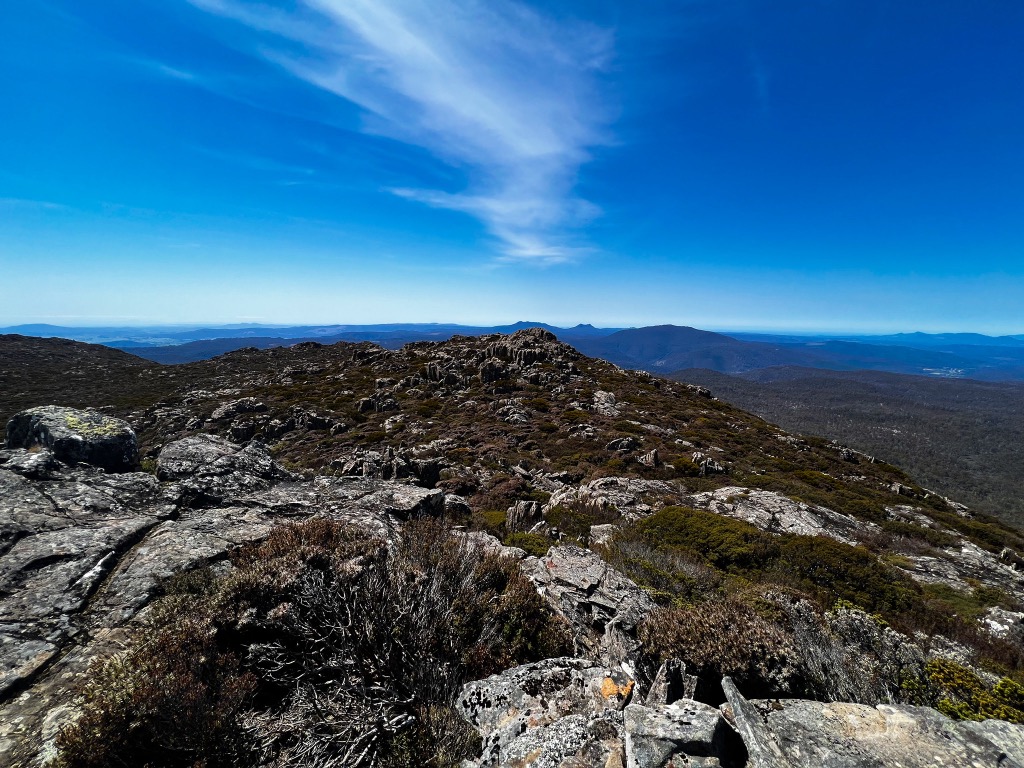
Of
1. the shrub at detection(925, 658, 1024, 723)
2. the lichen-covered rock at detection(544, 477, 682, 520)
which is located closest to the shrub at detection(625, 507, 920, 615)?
the lichen-covered rock at detection(544, 477, 682, 520)

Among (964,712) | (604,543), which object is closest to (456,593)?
(964,712)

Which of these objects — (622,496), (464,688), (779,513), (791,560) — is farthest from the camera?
(622,496)

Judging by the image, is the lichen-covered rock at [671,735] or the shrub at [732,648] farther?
the shrub at [732,648]

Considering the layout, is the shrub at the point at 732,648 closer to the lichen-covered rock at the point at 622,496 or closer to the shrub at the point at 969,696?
the shrub at the point at 969,696

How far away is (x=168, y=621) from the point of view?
180 inches

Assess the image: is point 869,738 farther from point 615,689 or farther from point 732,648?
point 615,689

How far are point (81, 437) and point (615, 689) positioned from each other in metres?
15.3

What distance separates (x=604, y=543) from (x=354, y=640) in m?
9.59

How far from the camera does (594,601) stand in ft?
24.0

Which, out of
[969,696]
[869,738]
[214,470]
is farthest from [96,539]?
[969,696]

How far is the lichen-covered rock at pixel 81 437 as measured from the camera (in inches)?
428

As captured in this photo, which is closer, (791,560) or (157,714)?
(157,714)

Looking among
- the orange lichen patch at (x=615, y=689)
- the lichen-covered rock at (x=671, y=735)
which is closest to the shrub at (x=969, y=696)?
the lichen-covered rock at (x=671, y=735)

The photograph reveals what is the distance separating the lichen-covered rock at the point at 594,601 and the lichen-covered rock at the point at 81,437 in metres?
12.5
